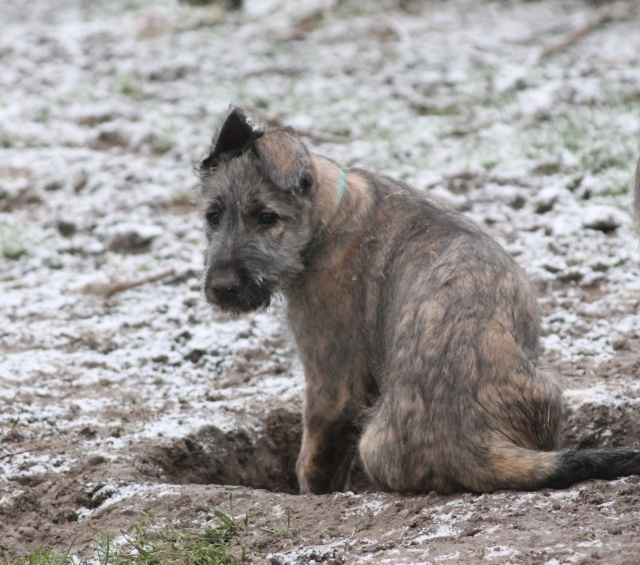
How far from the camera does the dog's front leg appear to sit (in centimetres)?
520

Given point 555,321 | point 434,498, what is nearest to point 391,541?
point 434,498

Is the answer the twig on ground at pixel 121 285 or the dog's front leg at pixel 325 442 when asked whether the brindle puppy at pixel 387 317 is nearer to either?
the dog's front leg at pixel 325 442

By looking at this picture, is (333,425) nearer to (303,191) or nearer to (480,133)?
(303,191)

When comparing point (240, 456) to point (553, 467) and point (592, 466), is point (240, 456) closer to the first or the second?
point (553, 467)

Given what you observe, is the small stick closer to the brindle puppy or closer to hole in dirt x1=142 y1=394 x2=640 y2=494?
hole in dirt x1=142 y1=394 x2=640 y2=494

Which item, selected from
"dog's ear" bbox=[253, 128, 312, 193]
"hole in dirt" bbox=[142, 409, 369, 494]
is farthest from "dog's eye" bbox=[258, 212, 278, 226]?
"hole in dirt" bbox=[142, 409, 369, 494]

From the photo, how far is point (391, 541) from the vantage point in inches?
157

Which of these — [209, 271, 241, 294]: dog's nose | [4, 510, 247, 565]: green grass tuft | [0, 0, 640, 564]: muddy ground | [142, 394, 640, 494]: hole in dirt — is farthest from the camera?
[142, 394, 640, 494]: hole in dirt

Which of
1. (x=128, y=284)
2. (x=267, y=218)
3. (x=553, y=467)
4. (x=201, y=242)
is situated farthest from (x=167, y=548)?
(x=201, y=242)

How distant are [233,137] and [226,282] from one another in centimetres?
90

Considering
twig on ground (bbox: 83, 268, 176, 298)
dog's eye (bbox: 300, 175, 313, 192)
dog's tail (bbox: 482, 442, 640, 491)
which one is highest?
dog's eye (bbox: 300, 175, 313, 192)

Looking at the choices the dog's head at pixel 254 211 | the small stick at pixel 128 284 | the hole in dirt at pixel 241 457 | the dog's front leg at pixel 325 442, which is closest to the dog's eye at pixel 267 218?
the dog's head at pixel 254 211

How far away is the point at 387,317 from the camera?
5.07 m

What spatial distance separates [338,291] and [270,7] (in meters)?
11.2
